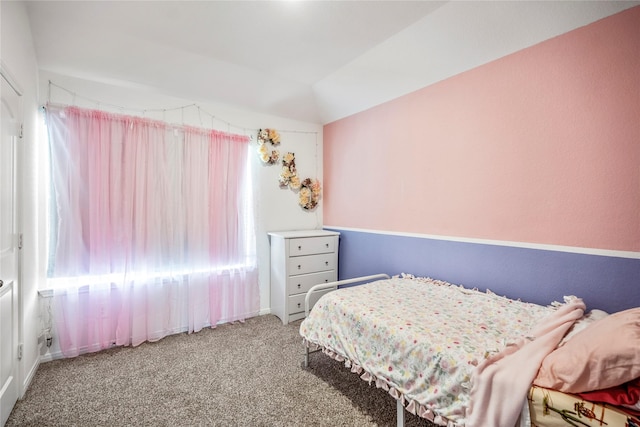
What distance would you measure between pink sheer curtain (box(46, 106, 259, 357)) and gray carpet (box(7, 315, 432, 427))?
36 cm

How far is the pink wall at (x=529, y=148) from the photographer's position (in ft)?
5.66

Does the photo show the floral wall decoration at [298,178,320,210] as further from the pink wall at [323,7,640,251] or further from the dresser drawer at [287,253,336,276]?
the pink wall at [323,7,640,251]

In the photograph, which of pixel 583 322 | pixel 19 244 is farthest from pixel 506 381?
pixel 19 244

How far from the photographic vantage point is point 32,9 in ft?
6.62

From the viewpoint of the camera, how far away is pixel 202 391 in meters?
2.03

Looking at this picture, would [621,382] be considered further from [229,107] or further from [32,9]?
[32,9]

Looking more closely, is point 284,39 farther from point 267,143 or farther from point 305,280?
point 305,280

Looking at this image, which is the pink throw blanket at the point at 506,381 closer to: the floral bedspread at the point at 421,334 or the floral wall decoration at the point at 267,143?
the floral bedspread at the point at 421,334

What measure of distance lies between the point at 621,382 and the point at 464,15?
90.4 inches

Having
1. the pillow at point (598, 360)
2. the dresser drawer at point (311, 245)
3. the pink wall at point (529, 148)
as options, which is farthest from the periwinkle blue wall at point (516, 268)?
the pillow at point (598, 360)

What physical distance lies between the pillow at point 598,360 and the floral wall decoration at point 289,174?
3.01m

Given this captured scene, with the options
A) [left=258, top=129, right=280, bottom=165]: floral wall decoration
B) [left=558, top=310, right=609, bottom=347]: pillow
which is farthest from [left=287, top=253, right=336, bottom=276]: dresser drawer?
[left=558, top=310, right=609, bottom=347]: pillow

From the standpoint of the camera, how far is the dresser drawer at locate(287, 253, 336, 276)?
10.9 feet

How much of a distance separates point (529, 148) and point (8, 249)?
141 inches
